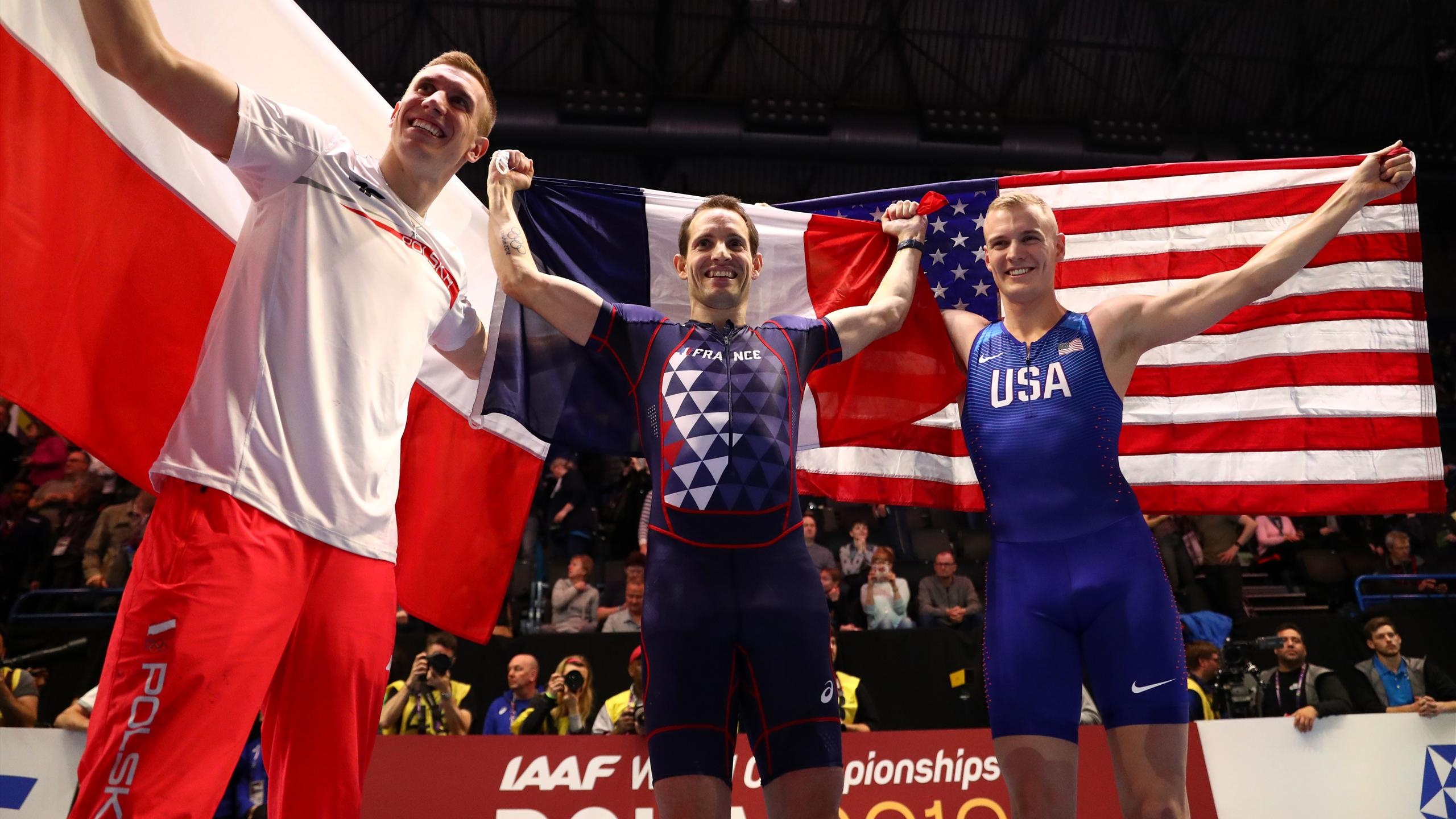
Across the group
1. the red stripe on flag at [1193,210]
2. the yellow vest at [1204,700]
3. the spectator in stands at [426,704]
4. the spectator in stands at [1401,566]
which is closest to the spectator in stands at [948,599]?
the yellow vest at [1204,700]

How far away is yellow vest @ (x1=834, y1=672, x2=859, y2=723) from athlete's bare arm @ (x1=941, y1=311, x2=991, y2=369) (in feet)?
12.4

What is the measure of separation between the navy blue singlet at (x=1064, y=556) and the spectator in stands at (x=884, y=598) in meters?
5.69

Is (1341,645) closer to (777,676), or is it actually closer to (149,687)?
(777,676)

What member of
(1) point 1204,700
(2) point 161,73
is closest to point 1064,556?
(2) point 161,73

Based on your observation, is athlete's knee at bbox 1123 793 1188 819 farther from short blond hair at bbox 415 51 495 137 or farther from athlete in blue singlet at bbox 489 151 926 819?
short blond hair at bbox 415 51 495 137

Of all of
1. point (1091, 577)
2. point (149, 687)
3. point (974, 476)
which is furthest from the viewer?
point (974, 476)

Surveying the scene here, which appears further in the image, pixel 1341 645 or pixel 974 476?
pixel 1341 645

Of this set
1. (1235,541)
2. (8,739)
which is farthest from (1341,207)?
(1235,541)

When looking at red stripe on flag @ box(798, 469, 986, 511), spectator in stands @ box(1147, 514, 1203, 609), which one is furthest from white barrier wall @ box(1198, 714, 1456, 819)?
spectator in stands @ box(1147, 514, 1203, 609)

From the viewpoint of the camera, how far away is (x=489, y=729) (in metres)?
7.48

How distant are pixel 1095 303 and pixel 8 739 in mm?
6599

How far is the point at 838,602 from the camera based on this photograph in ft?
30.7

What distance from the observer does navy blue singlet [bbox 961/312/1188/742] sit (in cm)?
330

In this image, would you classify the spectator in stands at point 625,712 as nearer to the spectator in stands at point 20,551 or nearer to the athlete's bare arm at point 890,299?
the athlete's bare arm at point 890,299
